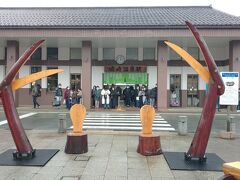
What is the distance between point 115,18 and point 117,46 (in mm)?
2279

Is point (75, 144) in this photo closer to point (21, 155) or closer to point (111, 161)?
point (111, 161)

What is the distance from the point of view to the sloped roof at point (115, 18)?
20.2 metres

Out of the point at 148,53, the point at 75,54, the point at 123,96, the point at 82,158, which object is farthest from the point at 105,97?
the point at 82,158

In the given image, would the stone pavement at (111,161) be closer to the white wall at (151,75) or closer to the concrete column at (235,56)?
the concrete column at (235,56)

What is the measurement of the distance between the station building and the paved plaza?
1029 cm

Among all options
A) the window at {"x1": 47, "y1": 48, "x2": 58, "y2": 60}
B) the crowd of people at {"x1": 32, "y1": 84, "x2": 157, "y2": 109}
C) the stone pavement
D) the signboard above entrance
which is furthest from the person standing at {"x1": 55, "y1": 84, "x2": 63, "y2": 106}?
the stone pavement

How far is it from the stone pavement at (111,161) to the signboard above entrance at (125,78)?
542 inches

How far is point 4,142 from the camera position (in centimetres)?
996

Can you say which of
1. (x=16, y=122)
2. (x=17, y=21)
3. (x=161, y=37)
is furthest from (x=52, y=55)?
(x=16, y=122)

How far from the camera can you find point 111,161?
7543 millimetres

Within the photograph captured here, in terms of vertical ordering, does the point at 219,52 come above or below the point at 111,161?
above

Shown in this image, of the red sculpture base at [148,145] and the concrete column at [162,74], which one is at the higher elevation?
the concrete column at [162,74]

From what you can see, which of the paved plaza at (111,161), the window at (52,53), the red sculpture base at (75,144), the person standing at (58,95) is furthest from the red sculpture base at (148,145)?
the window at (52,53)

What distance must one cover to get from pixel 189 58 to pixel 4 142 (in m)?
6.27
